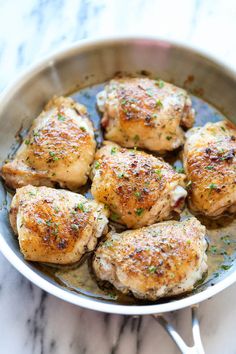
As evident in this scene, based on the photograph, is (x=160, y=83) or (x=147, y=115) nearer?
(x=147, y=115)

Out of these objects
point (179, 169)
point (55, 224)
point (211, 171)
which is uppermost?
point (211, 171)

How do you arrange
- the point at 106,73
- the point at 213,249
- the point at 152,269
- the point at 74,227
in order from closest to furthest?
the point at 152,269, the point at 74,227, the point at 213,249, the point at 106,73

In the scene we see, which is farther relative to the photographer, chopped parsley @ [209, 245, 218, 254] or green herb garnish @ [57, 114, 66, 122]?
green herb garnish @ [57, 114, 66, 122]

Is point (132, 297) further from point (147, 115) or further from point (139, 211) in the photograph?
point (147, 115)

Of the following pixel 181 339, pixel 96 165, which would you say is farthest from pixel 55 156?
pixel 181 339

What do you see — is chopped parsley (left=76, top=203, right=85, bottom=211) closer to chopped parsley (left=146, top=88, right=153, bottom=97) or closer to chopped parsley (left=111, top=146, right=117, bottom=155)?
chopped parsley (left=111, top=146, right=117, bottom=155)

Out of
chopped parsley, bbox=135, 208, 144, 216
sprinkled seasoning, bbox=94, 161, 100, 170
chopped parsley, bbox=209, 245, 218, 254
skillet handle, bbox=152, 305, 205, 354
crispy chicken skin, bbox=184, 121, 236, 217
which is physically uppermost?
crispy chicken skin, bbox=184, 121, 236, 217

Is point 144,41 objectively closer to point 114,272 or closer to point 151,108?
point 151,108

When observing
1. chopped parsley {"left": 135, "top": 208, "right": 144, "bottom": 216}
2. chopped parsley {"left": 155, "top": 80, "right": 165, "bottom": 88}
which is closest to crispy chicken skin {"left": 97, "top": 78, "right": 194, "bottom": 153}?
chopped parsley {"left": 155, "top": 80, "right": 165, "bottom": 88}

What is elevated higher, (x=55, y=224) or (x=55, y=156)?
(x=55, y=156)
